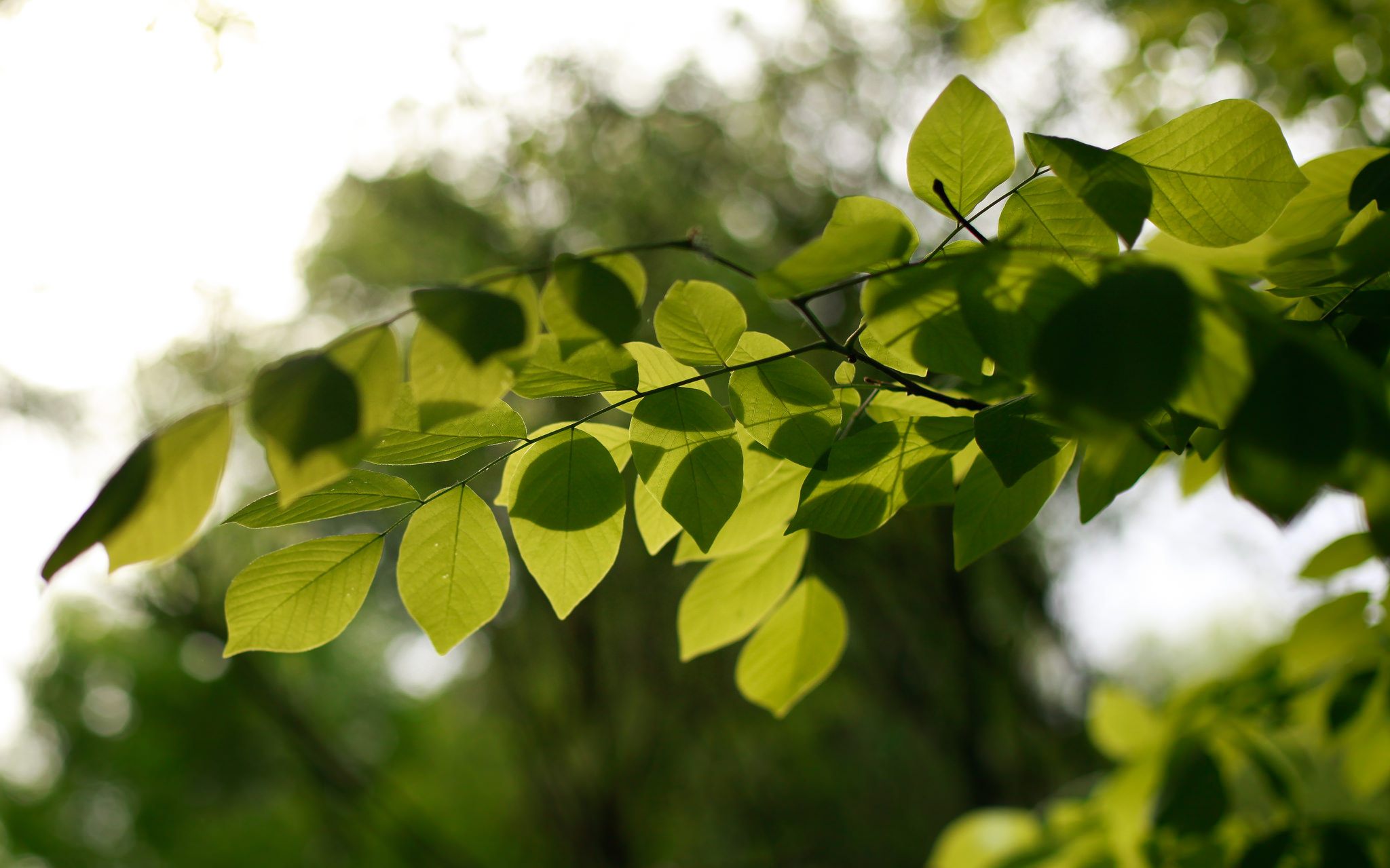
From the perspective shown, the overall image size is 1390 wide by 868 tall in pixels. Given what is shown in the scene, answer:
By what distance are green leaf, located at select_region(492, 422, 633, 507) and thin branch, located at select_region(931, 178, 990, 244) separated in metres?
0.18

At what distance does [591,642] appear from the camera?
4191 millimetres

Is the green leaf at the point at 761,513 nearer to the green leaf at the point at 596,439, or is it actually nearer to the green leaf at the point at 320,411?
the green leaf at the point at 596,439

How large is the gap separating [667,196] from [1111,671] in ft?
10.0

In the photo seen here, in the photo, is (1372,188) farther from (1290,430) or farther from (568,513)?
(568,513)

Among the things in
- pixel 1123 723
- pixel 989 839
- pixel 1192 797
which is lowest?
pixel 989 839

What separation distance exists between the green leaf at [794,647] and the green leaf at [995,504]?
0.51 ft

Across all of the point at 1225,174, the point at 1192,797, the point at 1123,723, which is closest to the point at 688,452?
the point at 1225,174

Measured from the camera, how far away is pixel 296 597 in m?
0.37

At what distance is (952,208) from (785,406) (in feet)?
0.37

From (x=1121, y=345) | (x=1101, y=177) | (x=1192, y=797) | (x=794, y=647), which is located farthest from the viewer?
(x=1192, y=797)

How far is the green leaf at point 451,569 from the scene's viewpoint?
1.23 feet

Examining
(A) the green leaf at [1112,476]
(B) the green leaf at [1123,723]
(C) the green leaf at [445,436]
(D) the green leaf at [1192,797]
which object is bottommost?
(B) the green leaf at [1123,723]

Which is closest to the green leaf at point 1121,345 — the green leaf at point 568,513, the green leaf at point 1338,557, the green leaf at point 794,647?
the green leaf at point 568,513

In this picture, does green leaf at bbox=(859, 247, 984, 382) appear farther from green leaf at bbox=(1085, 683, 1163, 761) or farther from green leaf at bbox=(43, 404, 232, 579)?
green leaf at bbox=(1085, 683, 1163, 761)
